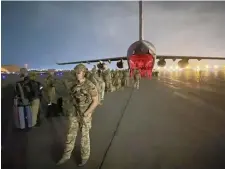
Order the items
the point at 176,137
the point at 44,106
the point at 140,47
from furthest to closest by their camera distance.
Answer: the point at 140,47, the point at 44,106, the point at 176,137

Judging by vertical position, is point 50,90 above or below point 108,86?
above

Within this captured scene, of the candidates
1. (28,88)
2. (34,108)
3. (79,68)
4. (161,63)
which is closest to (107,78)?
(34,108)

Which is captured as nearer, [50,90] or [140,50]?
[50,90]

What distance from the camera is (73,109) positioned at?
5098 mm

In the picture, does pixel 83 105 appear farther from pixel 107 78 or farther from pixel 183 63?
pixel 183 63

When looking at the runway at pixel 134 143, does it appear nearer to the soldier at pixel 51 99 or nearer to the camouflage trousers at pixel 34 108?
the camouflage trousers at pixel 34 108

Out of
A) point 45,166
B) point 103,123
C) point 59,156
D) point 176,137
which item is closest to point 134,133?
point 176,137

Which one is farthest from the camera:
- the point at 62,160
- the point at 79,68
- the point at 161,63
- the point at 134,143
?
the point at 161,63

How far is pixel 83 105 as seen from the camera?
5039 millimetres

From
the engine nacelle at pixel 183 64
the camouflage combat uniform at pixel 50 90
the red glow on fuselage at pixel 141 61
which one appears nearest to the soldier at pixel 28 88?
the camouflage combat uniform at pixel 50 90

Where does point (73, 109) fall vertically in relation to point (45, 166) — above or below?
above

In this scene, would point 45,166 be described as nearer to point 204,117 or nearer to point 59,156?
point 59,156

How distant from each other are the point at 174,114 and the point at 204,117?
115 cm

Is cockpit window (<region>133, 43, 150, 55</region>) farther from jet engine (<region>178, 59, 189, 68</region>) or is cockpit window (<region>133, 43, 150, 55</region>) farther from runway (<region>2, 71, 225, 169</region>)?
runway (<region>2, 71, 225, 169</region>)
